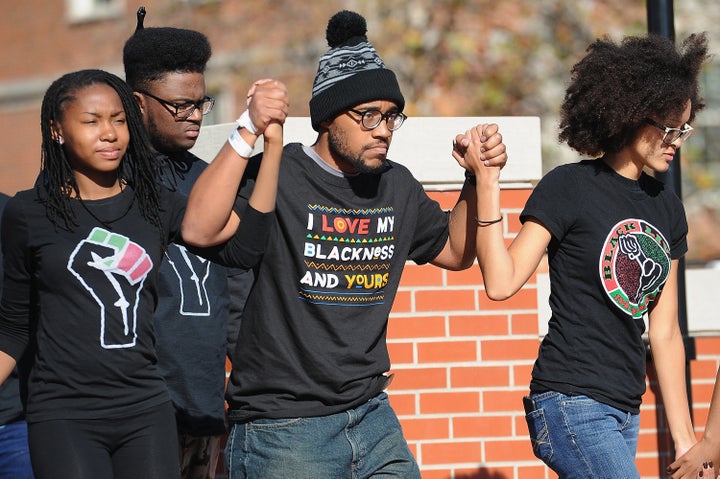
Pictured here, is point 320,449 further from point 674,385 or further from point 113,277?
point 674,385

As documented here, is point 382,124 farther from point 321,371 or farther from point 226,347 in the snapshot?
point 226,347

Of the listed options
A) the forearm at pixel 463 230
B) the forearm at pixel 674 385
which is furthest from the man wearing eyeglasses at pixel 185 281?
the forearm at pixel 674 385

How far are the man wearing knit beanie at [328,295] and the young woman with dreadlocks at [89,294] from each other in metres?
0.18

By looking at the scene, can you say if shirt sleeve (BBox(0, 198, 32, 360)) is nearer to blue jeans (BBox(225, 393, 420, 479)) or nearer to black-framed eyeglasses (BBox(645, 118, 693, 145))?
blue jeans (BBox(225, 393, 420, 479))

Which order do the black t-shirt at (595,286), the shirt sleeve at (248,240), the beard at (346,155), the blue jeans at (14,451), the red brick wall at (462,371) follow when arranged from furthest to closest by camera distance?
the red brick wall at (462,371)
the blue jeans at (14,451)
the black t-shirt at (595,286)
the beard at (346,155)
the shirt sleeve at (248,240)

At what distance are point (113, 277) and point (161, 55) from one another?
1226 millimetres

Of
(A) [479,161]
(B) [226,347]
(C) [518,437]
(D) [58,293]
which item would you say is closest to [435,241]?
(A) [479,161]

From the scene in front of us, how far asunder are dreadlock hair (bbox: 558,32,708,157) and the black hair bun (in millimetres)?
905

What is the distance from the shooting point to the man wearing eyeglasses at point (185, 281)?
4.42m

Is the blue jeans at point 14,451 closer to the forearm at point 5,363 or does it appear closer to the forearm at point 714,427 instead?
the forearm at point 5,363

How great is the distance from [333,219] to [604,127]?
3.79 ft

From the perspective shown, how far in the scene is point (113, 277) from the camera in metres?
3.76

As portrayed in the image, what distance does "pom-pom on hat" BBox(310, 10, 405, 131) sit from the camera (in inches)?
155

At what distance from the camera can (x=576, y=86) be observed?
4504 millimetres
